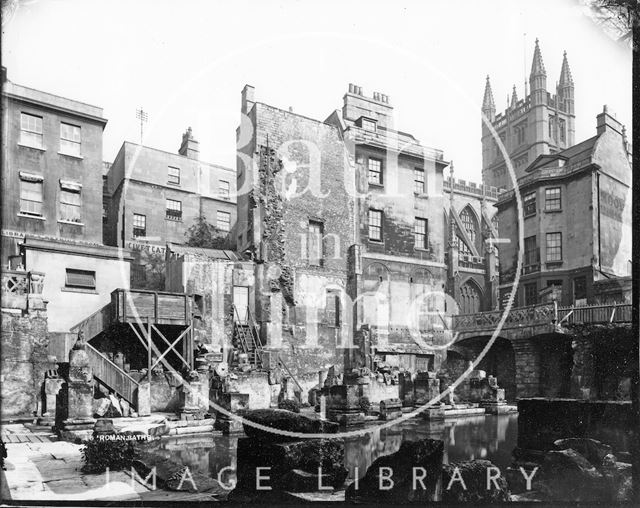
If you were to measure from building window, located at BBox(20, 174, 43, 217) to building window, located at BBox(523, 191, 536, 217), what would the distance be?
2260cm

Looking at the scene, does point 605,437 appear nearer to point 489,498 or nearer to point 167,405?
point 489,498

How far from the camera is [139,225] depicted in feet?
84.0

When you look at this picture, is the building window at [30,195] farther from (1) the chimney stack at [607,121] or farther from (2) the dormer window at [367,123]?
(2) the dormer window at [367,123]

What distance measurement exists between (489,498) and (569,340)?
21214 millimetres

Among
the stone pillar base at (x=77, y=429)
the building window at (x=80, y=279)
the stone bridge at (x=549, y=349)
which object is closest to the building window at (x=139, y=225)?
the building window at (x=80, y=279)

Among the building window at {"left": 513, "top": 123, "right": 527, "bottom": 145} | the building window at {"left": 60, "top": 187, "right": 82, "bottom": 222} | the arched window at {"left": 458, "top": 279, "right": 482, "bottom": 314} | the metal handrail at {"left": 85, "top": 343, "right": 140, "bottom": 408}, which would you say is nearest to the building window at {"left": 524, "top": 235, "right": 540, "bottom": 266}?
the building window at {"left": 513, "top": 123, "right": 527, "bottom": 145}

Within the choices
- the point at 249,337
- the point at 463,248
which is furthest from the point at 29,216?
the point at 463,248

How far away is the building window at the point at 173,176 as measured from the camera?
83.1ft

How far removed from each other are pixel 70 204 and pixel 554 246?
70.1 feet

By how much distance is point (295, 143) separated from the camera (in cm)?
2802

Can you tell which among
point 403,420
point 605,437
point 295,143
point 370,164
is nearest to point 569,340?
point 403,420

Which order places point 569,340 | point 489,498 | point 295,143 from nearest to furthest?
point 489,498, point 569,340, point 295,143

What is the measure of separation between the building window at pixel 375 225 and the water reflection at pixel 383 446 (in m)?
13.5

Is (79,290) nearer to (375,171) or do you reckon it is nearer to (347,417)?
(347,417)
